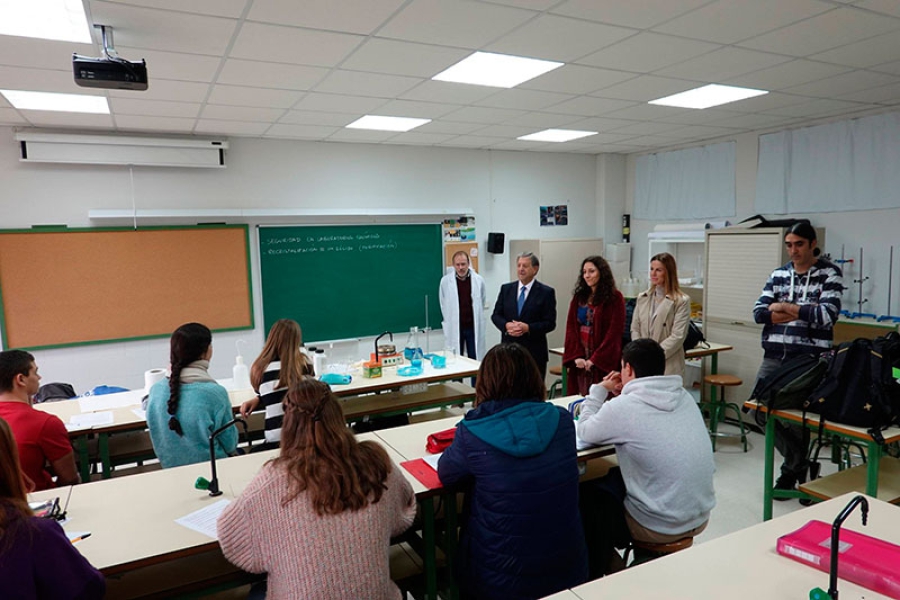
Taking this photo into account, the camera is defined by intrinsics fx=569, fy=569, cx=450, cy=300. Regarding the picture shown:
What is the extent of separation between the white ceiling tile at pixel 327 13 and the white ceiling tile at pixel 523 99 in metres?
1.51

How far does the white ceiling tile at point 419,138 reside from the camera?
5.53 m

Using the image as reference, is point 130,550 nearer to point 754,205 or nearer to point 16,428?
point 16,428

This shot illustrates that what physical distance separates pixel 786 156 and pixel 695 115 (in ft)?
4.22

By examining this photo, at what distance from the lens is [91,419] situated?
322 cm

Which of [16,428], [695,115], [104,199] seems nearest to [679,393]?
[16,428]

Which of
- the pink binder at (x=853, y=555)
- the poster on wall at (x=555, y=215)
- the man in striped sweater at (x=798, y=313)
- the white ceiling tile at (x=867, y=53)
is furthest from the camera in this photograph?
the poster on wall at (x=555, y=215)

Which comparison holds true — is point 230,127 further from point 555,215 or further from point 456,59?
point 555,215

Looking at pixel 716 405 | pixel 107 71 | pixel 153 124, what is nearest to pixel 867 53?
pixel 716 405

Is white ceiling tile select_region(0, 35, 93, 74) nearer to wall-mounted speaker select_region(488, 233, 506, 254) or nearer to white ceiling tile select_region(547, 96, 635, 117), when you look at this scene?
white ceiling tile select_region(547, 96, 635, 117)

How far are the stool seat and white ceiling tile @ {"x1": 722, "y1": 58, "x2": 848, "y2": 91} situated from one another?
235 cm

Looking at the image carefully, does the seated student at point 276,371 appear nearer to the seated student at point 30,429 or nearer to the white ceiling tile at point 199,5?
the seated student at point 30,429

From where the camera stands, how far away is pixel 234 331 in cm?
555

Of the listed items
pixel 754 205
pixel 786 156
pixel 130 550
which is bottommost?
pixel 130 550

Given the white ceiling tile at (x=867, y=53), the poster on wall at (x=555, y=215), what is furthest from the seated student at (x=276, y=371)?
the poster on wall at (x=555, y=215)
